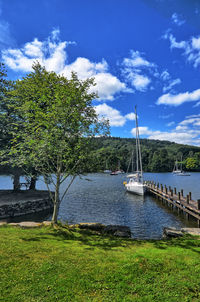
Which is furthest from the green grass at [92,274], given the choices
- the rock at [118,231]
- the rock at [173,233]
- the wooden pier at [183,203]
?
the wooden pier at [183,203]

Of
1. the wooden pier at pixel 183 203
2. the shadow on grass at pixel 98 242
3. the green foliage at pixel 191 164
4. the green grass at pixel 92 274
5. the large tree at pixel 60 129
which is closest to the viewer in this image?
the green grass at pixel 92 274

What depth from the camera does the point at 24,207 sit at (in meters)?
18.3

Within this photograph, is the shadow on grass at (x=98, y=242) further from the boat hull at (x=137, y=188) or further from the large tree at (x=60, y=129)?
the boat hull at (x=137, y=188)

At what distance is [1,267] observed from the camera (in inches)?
197

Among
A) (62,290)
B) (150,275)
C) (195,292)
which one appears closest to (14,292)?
(62,290)

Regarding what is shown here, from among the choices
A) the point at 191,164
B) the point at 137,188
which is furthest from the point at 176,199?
the point at 191,164

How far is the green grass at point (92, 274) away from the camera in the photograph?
427cm

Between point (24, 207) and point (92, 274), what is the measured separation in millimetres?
15531

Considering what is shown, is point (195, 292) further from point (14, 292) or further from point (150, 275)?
point (14, 292)

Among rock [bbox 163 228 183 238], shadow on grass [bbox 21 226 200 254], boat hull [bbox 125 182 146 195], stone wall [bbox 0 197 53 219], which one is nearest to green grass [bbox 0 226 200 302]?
shadow on grass [bbox 21 226 200 254]

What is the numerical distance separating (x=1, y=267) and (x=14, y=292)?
1157mm

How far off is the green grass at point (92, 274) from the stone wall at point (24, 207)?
37.3 feet

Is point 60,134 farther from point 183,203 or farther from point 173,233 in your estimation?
point 183,203

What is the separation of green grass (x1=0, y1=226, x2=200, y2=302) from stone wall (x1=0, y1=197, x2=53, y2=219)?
11.4 meters
